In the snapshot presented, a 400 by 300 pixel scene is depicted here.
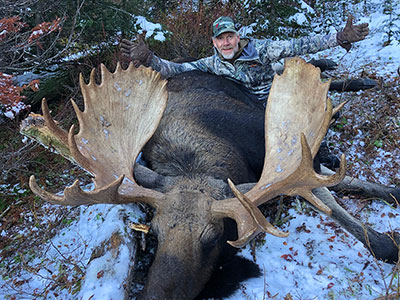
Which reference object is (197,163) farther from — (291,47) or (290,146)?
(291,47)

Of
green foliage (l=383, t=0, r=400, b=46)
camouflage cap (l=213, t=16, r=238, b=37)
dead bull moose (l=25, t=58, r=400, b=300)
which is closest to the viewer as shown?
dead bull moose (l=25, t=58, r=400, b=300)

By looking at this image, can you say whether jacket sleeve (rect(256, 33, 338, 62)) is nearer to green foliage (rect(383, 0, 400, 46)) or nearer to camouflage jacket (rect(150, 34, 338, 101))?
camouflage jacket (rect(150, 34, 338, 101))

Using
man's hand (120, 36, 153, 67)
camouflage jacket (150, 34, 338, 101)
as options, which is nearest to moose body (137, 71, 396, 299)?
camouflage jacket (150, 34, 338, 101)

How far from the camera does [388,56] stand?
6418mm

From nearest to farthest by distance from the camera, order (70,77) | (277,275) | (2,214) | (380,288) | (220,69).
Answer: (380,288), (277,275), (2,214), (220,69), (70,77)

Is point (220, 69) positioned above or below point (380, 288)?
above

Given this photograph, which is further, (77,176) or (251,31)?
(251,31)

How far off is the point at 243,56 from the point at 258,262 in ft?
8.87

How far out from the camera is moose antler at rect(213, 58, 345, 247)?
7.70ft

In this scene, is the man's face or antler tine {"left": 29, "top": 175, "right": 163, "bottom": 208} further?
the man's face

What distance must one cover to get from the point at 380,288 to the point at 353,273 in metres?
0.23

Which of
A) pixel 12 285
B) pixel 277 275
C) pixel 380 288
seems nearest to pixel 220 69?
pixel 277 275

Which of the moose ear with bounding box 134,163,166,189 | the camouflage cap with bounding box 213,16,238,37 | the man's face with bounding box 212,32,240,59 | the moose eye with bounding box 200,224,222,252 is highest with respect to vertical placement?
the camouflage cap with bounding box 213,16,238,37

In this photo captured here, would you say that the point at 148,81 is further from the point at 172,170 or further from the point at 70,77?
the point at 70,77
